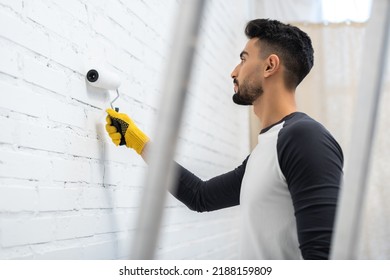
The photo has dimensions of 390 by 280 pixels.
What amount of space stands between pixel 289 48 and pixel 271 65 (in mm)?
98

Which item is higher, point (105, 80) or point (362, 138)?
point (105, 80)

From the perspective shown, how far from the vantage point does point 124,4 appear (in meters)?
1.75

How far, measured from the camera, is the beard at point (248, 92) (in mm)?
1632

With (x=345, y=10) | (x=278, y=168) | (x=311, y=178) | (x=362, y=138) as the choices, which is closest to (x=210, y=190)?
(x=278, y=168)

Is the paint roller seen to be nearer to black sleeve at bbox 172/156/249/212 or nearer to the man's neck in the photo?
black sleeve at bbox 172/156/249/212

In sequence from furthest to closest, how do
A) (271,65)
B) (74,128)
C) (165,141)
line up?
(271,65), (74,128), (165,141)

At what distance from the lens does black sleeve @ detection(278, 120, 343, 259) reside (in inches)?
44.9

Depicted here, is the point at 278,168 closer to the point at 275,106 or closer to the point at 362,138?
the point at 275,106

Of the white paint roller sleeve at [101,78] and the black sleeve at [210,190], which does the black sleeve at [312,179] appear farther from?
the white paint roller sleeve at [101,78]

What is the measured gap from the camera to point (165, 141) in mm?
428

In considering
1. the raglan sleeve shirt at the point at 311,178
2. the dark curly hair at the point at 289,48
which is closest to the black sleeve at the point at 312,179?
the raglan sleeve shirt at the point at 311,178

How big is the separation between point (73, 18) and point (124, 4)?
0.34 metres

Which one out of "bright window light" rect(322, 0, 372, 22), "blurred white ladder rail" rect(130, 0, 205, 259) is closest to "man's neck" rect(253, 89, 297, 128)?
"blurred white ladder rail" rect(130, 0, 205, 259)
